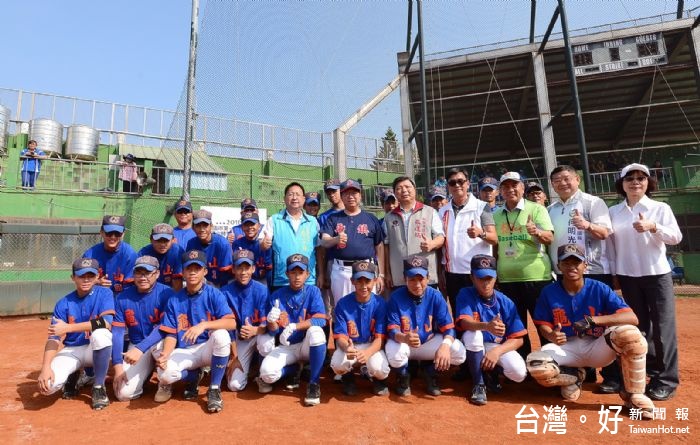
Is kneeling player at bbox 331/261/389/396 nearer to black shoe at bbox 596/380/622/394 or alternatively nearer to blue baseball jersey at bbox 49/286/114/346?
black shoe at bbox 596/380/622/394

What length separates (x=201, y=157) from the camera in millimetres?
16516

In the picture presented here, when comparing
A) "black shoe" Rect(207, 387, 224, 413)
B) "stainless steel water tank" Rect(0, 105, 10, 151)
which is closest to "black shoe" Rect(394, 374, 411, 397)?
"black shoe" Rect(207, 387, 224, 413)

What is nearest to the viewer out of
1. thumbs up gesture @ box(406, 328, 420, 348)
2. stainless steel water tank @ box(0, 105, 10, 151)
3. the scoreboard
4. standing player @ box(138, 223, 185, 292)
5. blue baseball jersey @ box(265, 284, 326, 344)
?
thumbs up gesture @ box(406, 328, 420, 348)

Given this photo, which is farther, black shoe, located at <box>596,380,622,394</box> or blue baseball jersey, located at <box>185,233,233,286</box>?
blue baseball jersey, located at <box>185,233,233,286</box>

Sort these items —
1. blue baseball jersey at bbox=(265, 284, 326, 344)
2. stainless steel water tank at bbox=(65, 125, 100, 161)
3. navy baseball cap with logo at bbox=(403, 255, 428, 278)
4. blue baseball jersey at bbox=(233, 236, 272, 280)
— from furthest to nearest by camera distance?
stainless steel water tank at bbox=(65, 125, 100, 161)
blue baseball jersey at bbox=(233, 236, 272, 280)
blue baseball jersey at bbox=(265, 284, 326, 344)
navy baseball cap with logo at bbox=(403, 255, 428, 278)

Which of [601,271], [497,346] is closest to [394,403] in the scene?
[497,346]

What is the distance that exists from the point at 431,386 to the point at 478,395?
44 centimetres

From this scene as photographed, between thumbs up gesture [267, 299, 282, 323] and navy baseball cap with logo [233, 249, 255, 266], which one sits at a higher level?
navy baseball cap with logo [233, 249, 255, 266]

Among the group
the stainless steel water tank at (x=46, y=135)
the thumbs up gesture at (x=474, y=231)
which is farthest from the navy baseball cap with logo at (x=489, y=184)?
the stainless steel water tank at (x=46, y=135)

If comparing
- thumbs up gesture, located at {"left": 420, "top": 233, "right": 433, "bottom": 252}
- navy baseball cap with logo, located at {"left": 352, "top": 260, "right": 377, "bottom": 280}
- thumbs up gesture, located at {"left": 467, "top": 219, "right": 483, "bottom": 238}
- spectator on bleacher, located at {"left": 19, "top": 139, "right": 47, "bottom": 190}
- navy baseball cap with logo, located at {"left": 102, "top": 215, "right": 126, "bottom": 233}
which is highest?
spectator on bleacher, located at {"left": 19, "top": 139, "right": 47, "bottom": 190}

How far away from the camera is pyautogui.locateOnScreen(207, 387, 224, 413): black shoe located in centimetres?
323

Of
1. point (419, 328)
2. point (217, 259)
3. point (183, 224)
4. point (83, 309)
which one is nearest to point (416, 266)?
point (419, 328)

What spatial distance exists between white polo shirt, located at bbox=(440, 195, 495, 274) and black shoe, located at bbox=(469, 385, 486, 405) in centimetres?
115

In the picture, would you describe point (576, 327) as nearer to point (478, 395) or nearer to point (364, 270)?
point (478, 395)
